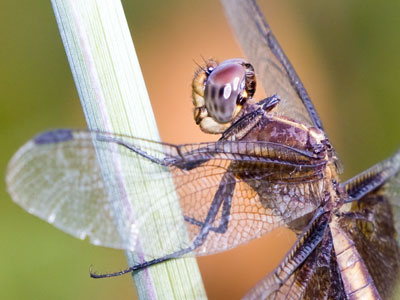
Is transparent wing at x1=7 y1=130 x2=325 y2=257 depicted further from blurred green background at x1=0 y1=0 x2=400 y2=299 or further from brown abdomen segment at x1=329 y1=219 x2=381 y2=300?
blurred green background at x1=0 y1=0 x2=400 y2=299

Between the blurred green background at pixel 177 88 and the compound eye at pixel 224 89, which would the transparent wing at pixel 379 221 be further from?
the blurred green background at pixel 177 88

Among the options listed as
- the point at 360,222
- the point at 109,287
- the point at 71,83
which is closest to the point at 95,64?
the point at 360,222

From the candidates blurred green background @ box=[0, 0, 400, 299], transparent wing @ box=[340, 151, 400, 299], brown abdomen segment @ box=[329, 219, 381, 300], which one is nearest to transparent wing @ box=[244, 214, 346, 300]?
brown abdomen segment @ box=[329, 219, 381, 300]

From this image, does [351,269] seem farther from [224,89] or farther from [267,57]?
[267,57]

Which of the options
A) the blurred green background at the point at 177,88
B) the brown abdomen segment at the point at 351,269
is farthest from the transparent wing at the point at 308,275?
the blurred green background at the point at 177,88

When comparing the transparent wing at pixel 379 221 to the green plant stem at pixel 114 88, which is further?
the transparent wing at pixel 379 221

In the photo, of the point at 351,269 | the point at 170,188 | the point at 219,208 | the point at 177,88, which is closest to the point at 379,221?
the point at 351,269
